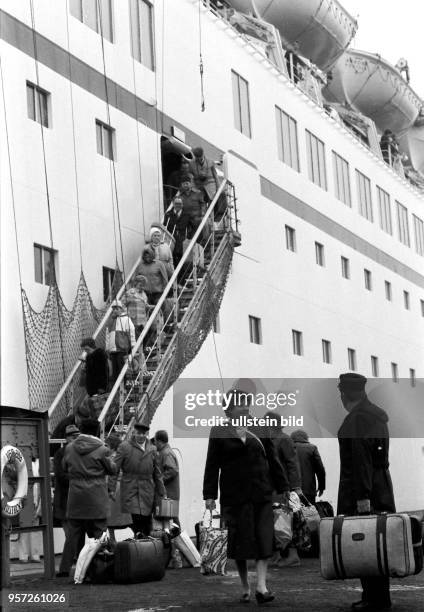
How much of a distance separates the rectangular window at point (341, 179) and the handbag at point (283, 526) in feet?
72.6

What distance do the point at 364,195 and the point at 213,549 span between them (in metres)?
27.2

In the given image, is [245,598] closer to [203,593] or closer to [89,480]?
[203,593]

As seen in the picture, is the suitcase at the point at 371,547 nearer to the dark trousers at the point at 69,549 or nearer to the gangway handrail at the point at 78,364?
the dark trousers at the point at 69,549

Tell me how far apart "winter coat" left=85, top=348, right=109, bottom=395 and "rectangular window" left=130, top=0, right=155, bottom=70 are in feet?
27.2

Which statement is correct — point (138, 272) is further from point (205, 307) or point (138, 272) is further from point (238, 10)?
point (238, 10)

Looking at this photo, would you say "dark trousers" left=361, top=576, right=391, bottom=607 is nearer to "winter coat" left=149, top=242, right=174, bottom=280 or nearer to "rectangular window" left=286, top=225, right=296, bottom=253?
"winter coat" left=149, top=242, right=174, bottom=280

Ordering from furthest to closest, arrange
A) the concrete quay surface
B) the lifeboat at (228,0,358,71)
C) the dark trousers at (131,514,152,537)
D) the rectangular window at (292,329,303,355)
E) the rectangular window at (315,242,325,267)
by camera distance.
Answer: the lifeboat at (228,0,358,71) → the rectangular window at (315,242,325,267) → the rectangular window at (292,329,303,355) → the dark trousers at (131,514,152,537) → the concrete quay surface

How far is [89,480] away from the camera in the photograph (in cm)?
1247

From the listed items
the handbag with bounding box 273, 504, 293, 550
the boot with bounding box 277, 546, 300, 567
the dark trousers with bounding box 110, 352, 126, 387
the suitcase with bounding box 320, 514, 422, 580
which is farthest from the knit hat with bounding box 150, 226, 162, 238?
the suitcase with bounding box 320, 514, 422, 580

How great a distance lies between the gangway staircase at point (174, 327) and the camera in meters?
17.7

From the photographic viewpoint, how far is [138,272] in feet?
68.4

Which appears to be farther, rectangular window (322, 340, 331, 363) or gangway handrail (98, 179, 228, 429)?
rectangular window (322, 340, 331, 363)

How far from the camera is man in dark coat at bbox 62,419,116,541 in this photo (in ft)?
40.7

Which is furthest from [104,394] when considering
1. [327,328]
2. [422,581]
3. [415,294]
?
[415,294]
